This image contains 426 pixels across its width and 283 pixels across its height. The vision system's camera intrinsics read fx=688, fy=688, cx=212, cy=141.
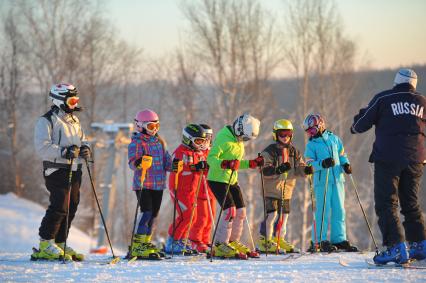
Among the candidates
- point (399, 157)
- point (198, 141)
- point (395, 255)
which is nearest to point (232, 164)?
point (198, 141)

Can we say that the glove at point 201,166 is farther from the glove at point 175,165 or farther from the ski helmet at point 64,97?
the ski helmet at point 64,97

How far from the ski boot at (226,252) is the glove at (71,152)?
7.39ft

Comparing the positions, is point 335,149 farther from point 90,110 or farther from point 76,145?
point 90,110

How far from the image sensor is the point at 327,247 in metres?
9.84

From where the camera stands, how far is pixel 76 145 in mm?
8422

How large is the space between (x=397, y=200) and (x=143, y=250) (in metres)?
3.14

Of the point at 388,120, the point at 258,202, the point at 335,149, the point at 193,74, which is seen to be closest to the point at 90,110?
the point at 193,74

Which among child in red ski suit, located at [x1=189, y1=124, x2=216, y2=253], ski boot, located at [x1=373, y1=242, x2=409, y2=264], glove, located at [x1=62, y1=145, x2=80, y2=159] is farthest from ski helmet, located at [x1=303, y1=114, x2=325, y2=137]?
glove, located at [x1=62, y1=145, x2=80, y2=159]

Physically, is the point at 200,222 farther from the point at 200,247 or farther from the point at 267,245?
the point at 267,245

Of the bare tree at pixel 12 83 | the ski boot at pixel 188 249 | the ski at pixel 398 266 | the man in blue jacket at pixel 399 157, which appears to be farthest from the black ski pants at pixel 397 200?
the bare tree at pixel 12 83

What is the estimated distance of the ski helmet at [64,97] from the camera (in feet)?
28.1

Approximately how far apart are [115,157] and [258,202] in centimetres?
1017

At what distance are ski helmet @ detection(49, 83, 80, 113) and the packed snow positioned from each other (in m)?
1.93

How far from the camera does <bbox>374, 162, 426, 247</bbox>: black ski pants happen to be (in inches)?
299
